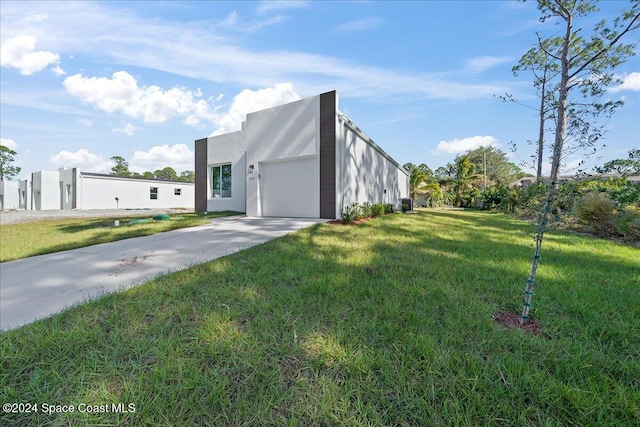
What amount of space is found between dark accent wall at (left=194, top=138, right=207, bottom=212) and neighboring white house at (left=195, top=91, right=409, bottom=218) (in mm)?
590

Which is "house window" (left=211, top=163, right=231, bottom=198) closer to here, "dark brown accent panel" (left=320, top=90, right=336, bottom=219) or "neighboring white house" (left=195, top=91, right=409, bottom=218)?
"neighboring white house" (left=195, top=91, right=409, bottom=218)

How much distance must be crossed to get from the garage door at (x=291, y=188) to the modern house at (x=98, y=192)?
71.8ft

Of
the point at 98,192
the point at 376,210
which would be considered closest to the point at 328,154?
the point at 376,210

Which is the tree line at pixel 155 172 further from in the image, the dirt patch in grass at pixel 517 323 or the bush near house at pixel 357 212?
the dirt patch in grass at pixel 517 323

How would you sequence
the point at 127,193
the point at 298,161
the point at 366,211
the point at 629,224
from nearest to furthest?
the point at 629,224 < the point at 298,161 < the point at 366,211 < the point at 127,193

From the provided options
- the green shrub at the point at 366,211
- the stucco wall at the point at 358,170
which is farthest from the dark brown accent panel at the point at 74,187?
the green shrub at the point at 366,211

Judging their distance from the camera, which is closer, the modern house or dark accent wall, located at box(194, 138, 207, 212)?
dark accent wall, located at box(194, 138, 207, 212)

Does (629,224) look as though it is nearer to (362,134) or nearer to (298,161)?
(362,134)

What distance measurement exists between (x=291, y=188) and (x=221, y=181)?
586cm

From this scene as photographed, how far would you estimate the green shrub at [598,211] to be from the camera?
705 cm

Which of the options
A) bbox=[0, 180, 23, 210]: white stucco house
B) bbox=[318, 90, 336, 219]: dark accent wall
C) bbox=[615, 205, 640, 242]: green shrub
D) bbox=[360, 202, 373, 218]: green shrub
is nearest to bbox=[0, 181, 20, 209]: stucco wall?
bbox=[0, 180, 23, 210]: white stucco house

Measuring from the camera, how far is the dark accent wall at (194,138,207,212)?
14.0 metres

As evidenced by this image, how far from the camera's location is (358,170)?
37.0 ft

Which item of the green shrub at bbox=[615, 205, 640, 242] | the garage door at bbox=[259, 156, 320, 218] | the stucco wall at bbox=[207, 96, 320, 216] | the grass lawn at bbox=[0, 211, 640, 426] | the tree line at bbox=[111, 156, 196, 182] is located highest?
the tree line at bbox=[111, 156, 196, 182]
